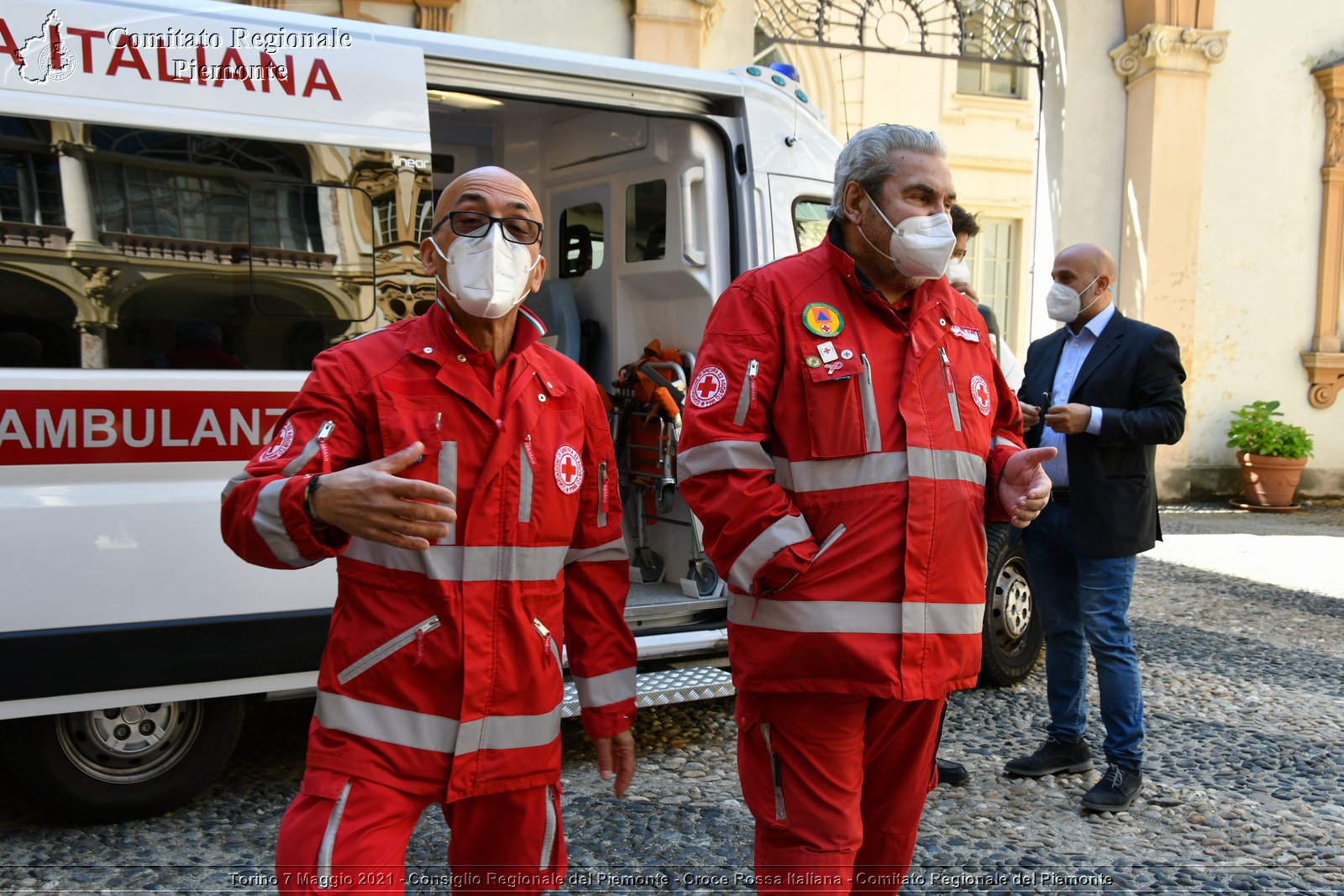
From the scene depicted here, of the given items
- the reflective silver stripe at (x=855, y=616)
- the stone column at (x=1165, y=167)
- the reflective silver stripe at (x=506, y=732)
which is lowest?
the reflective silver stripe at (x=506, y=732)

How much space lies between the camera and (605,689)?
7.59 ft

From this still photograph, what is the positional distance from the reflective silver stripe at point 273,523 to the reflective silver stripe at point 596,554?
23.4 inches

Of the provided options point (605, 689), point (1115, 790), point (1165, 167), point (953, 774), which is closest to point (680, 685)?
point (953, 774)

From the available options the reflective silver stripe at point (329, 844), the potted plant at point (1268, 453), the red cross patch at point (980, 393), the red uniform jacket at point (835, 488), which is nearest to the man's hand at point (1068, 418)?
the red cross patch at point (980, 393)

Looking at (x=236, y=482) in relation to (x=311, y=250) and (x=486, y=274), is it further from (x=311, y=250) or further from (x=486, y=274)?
(x=311, y=250)

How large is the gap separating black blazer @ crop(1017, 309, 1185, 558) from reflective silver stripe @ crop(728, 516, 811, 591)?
6.96 ft

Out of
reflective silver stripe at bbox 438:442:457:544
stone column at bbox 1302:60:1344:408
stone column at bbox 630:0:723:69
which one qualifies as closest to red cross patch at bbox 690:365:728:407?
reflective silver stripe at bbox 438:442:457:544

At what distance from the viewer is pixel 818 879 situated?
2291mm

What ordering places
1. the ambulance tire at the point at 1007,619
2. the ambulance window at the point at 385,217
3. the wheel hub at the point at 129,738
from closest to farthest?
1. the wheel hub at the point at 129,738
2. the ambulance window at the point at 385,217
3. the ambulance tire at the point at 1007,619

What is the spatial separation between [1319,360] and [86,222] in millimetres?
13176

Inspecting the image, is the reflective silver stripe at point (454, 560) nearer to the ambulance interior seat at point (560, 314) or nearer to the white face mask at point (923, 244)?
the white face mask at point (923, 244)

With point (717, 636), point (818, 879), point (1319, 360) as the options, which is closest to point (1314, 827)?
point (717, 636)

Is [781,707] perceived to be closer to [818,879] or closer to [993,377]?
[818,879]

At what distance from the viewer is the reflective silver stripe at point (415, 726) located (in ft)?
6.63
